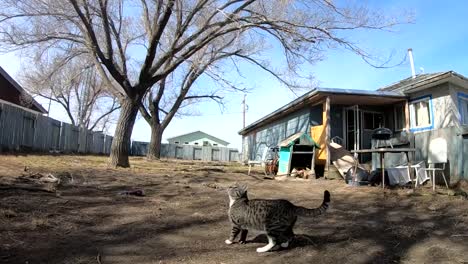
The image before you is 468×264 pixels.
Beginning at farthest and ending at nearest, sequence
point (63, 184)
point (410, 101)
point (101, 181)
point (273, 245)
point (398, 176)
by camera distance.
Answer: point (410, 101) → point (398, 176) → point (101, 181) → point (63, 184) → point (273, 245)

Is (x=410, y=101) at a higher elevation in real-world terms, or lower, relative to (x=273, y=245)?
higher

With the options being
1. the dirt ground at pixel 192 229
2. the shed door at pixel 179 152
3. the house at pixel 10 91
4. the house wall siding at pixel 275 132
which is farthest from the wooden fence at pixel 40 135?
the shed door at pixel 179 152

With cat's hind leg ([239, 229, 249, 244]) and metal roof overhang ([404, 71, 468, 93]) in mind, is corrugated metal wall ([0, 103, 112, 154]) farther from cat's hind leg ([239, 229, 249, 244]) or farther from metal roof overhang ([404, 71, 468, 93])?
metal roof overhang ([404, 71, 468, 93])

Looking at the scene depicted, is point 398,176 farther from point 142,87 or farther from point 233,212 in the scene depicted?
point 142,87

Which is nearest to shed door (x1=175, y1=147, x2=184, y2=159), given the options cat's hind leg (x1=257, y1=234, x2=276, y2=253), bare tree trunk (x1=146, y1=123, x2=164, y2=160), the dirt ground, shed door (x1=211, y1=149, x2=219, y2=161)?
shed door (x1=211, y1=149, x2=219, y2=161)

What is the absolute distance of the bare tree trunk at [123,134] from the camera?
1346 centimetres

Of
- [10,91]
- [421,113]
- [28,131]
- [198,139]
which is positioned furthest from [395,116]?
[198,139]

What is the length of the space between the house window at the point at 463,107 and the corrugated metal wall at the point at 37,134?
17.7 m

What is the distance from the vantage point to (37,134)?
21.3 metres

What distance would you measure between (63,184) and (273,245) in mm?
5519

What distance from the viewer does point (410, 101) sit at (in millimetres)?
16609

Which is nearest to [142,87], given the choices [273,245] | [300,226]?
[300,226]

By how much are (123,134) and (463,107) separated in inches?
488

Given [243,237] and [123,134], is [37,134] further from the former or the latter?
[243,237]
